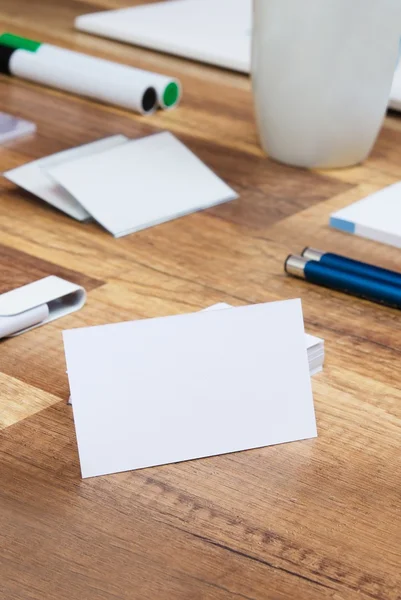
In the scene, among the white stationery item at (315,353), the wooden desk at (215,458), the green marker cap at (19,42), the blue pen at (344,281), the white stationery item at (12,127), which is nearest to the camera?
the wooden desk at (215,458)

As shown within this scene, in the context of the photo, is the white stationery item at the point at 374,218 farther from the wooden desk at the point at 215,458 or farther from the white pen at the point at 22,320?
the white pen at the point at 22,320

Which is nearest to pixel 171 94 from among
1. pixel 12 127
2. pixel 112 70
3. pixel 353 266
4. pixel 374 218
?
pixel 112 70

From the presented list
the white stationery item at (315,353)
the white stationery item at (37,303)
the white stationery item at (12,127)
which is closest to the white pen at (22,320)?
the white stationery item at (37,303)

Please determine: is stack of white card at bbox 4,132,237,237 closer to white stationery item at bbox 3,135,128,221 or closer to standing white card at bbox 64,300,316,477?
white stationery item at bbox 3,135,128,221

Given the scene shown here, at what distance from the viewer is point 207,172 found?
3.55ft

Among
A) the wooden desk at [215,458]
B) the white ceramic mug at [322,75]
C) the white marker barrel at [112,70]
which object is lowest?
the wooden desk at [215,458]

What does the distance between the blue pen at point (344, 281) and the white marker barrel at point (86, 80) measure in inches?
17.9

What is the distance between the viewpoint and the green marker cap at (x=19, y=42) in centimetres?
141

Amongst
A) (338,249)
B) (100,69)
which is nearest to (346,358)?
(338,249)

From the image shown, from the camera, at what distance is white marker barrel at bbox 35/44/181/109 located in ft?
4.21

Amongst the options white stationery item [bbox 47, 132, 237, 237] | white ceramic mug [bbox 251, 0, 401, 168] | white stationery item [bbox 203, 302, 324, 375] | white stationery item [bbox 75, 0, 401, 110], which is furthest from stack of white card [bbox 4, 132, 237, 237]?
white stationery item [bbox 75, 0, 401, 110]

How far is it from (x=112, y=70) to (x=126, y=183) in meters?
0.33

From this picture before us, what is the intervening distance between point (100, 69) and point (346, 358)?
0.67m

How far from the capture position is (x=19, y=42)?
142 centimetres
